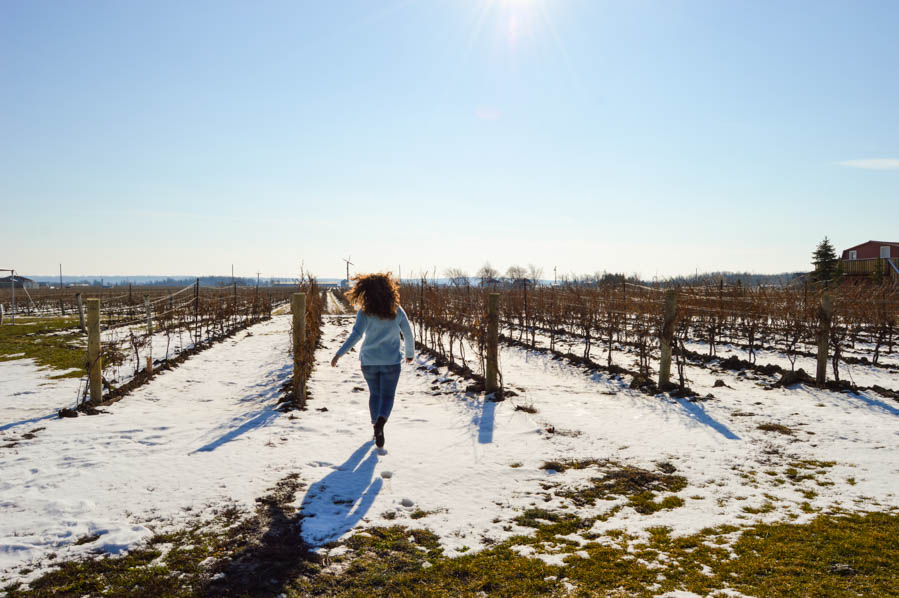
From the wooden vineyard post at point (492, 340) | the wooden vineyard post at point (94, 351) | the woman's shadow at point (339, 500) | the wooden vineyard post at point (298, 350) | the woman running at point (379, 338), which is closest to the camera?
the woman's shadow at point (339, 500)

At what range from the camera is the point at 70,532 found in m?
2.64

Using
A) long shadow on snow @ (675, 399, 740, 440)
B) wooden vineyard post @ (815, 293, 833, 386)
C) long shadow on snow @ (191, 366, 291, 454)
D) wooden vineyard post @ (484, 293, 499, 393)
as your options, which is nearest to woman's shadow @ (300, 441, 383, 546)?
long shadow on snow @ (191, 366, 291, 454)

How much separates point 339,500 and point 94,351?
4.34 metres

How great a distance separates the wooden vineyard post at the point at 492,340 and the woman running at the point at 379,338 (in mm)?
2282

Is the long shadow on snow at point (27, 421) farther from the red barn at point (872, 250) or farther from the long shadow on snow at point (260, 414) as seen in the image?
the red barn at point (872, 250)

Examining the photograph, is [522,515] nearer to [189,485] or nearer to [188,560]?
[188,560]

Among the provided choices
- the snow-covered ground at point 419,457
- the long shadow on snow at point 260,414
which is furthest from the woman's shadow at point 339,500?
the long shadow on snow at point 260,414

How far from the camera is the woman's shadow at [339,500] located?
2.76m

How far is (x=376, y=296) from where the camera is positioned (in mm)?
4082

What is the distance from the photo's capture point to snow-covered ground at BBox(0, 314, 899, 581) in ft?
9.46

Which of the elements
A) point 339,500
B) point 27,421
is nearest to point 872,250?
point 339,500

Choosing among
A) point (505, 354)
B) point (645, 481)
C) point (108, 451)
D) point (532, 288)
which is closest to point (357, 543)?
point (645, 481)

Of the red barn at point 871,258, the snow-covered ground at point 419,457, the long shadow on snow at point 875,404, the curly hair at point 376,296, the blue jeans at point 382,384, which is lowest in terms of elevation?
the long shadow on snow at point 875,404

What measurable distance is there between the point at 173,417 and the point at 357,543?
12.2 ft
